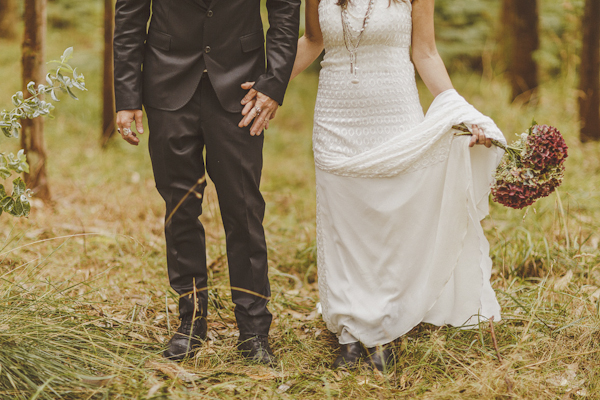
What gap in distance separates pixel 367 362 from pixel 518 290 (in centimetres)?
116

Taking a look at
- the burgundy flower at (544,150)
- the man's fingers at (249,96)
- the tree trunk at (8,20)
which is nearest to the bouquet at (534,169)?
the burgundy flower at (544,150)

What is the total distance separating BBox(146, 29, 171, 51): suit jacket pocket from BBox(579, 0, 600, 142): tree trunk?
17.4ft

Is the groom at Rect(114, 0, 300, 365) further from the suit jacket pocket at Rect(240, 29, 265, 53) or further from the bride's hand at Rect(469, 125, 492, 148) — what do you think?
the bride's hand at Rect(469, 125, 492, 148)

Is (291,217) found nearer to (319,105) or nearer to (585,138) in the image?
Answer: (319,105)

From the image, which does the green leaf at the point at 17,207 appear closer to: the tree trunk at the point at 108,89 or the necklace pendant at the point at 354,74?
the necklace pendant at the point at 354,74

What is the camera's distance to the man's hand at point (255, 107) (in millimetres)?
2463

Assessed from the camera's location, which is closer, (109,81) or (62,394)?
(62,394)

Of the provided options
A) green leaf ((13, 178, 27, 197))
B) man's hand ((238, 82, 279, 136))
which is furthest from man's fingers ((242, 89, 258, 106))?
green leaf ((13, 178, 27, 197))

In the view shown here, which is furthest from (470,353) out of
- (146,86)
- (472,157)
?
(146,86)

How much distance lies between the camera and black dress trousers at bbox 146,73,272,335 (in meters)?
2.49

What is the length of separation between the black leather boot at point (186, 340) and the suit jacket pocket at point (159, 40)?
4.41ft

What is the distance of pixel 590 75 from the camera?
19.9 feet

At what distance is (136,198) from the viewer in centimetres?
505

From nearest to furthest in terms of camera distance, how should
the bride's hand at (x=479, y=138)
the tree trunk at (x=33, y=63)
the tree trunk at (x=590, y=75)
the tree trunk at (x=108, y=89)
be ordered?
the bride's hand at (x=479, y=138)
the tree trunk at (x=33, y=63)
the tree trunk at (x=590, y=75)
the tree trunk at (x=108, y=89)
